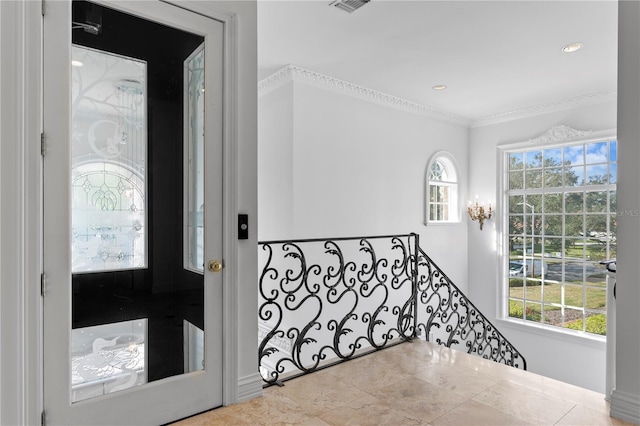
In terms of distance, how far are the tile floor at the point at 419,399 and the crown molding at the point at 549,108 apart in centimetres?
425

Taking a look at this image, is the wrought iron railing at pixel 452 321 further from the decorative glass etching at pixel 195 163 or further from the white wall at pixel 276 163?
the decorative glass etching at pixel 195 163

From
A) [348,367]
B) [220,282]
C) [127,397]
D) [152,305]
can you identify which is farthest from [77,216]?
[348,367]

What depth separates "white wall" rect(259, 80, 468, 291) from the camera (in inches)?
175

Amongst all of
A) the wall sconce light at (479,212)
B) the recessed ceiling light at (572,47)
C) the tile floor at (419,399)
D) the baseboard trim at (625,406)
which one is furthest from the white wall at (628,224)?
the wall sconce light at (479,212)

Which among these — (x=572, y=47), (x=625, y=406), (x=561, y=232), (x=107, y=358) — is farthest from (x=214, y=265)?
(x=561, y=232)

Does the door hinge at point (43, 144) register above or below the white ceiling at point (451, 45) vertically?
below

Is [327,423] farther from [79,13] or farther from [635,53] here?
[635,53]

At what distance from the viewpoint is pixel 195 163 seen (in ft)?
7.32

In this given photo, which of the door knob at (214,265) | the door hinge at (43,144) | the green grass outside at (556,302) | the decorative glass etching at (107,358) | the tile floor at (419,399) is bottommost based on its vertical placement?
the green grass outside at (556,302)

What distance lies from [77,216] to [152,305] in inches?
23.8

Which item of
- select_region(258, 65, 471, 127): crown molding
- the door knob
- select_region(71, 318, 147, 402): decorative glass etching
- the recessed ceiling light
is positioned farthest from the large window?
select_region(71, 318, 147, 402): decorative glass etching

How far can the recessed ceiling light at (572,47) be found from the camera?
12.3 ft

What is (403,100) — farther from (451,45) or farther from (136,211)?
(136,211)
